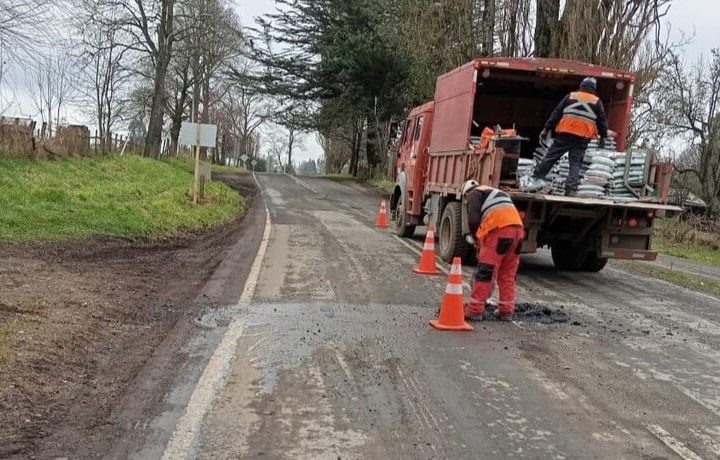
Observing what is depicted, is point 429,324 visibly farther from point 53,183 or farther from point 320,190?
point 320,190

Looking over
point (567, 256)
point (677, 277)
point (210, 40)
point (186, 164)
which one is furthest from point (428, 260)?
point (210, 40)

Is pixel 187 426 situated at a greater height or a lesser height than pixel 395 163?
lesser

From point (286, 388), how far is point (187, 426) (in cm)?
94

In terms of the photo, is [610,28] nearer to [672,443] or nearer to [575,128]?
[575,128]

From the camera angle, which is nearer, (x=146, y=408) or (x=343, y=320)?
(x=146, y=408)

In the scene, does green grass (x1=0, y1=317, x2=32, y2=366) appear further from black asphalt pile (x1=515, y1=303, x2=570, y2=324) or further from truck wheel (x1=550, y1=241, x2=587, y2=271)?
truck wheel (x1=550, y1=241, x2=587, y2=271)

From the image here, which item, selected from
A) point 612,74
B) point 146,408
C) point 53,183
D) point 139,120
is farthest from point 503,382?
point 139,120

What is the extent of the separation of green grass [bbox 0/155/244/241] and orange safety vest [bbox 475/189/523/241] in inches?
292

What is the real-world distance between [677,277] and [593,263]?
1.87 m

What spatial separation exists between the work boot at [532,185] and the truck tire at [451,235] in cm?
152

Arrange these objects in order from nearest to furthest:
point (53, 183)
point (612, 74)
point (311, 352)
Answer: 1. point (311, 352)
2. point (612, 74)
3. point (53, 183)

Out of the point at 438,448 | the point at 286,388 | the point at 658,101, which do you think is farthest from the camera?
the point at 658,101

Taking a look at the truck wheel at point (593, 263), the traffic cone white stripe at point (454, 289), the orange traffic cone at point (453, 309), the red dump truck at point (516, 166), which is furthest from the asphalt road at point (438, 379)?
the truck wheel at point (593, 263)

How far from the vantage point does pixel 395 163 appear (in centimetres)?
1708
